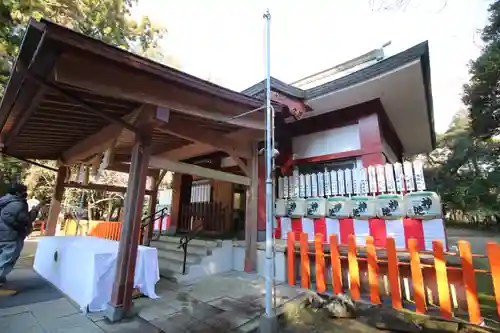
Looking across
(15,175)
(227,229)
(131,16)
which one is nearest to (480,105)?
(227,229)

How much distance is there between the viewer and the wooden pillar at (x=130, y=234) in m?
3.17

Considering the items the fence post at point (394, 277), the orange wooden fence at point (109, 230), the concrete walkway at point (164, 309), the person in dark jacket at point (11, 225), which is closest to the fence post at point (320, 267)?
the concrete walkway at point (164, 309)

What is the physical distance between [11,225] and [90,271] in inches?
74.7

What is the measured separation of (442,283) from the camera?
3.11m

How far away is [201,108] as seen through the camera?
3779 millimetres

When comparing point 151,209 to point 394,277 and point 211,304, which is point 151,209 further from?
point 394,277

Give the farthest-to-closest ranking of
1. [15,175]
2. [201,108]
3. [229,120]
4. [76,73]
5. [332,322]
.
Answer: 1. [15,175]
2. [229,120]
3. [201,108]
4. [332,322]
5. [76,73]

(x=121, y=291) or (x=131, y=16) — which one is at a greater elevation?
(x=131, y=16)

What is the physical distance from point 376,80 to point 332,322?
176 inches

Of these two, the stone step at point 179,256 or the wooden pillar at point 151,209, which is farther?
the wooden pillar at point 151,209

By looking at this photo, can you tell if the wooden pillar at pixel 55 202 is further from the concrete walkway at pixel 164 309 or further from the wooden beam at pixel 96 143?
the concrete walkway at pixel 164 309

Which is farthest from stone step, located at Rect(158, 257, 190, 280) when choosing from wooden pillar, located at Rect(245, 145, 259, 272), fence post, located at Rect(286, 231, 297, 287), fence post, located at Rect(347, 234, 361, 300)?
fence post, located at Rect(347, 234, 361, 300)

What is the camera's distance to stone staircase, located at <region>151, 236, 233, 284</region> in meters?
5.07

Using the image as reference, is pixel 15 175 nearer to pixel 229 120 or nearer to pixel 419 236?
pixel 229 120
